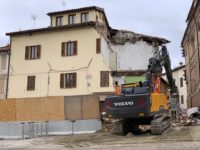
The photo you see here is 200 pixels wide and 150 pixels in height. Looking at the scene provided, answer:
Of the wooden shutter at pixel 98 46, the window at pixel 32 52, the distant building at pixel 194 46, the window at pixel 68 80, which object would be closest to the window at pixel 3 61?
the window at pixel 32 52

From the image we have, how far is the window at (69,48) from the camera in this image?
3719cm

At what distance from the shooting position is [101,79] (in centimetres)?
Result: 3597

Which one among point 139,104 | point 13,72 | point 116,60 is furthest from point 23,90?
point 139,104

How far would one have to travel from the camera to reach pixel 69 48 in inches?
1478

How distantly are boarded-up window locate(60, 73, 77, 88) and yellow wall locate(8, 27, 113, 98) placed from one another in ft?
1.19

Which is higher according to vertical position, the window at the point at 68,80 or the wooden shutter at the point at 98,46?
the wooden shutter at the point at 98,46

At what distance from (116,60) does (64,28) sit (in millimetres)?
6347

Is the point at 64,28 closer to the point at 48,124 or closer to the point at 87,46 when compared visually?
the point at 87,46

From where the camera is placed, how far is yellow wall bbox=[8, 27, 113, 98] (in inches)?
1430

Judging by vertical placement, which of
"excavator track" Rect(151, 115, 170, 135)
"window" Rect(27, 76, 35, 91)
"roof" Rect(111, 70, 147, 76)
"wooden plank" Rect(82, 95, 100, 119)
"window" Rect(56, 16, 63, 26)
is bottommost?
"excavator track" Rect(151, 115, 170, 135)

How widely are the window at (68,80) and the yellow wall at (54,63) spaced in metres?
0.38

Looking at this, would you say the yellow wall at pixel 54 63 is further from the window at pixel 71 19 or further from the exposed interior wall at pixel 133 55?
the exposed interior wall at pixel 133 55

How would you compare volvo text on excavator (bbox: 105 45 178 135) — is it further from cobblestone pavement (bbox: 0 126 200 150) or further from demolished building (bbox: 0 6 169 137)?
demolished building (bbox: 0 6 169 137)

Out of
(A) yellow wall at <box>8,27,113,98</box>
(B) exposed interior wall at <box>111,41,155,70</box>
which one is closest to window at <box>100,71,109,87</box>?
(A) yellow wall at <box>8,27,113,98</box>
